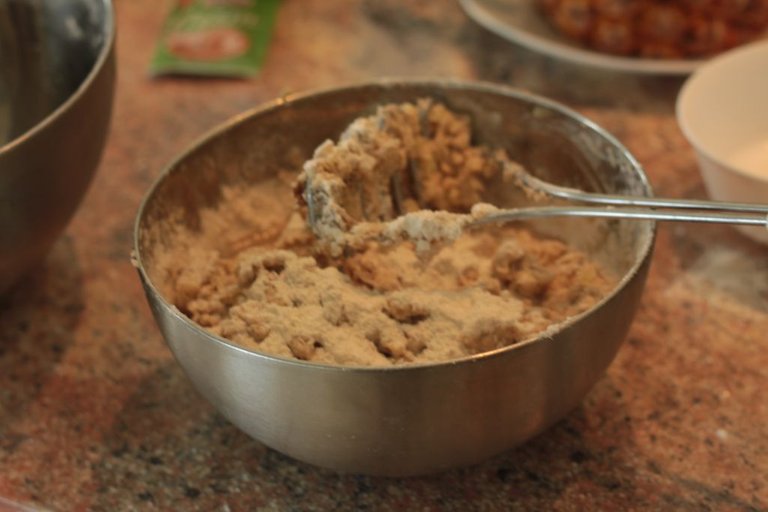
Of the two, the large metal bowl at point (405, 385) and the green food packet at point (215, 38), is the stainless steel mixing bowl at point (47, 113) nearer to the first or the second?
the large metal bowl at point (405, 385)

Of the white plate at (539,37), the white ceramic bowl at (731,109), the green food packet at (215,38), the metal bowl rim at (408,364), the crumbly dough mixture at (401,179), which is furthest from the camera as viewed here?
the green food packet at (215,38)

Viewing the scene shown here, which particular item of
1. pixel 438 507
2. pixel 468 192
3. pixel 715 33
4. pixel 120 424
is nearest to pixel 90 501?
pixel 120 424

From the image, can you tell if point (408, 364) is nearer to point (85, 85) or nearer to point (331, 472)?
point (331, 472)

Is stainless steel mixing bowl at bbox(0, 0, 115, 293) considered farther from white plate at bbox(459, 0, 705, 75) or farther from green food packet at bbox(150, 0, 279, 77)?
white plate at bbox(459, 0, 705, 75)

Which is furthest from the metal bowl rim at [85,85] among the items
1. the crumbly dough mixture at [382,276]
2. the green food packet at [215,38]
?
the green food packet at [215,38]

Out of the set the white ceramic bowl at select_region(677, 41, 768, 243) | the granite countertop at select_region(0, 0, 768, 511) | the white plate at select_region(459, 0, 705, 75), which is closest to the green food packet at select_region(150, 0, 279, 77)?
the granite countertop at select_region(0, 0, 768, 511)

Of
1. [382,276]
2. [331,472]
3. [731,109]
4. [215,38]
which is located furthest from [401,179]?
[215,38]

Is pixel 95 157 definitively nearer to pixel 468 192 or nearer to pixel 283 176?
pixel 283 176
